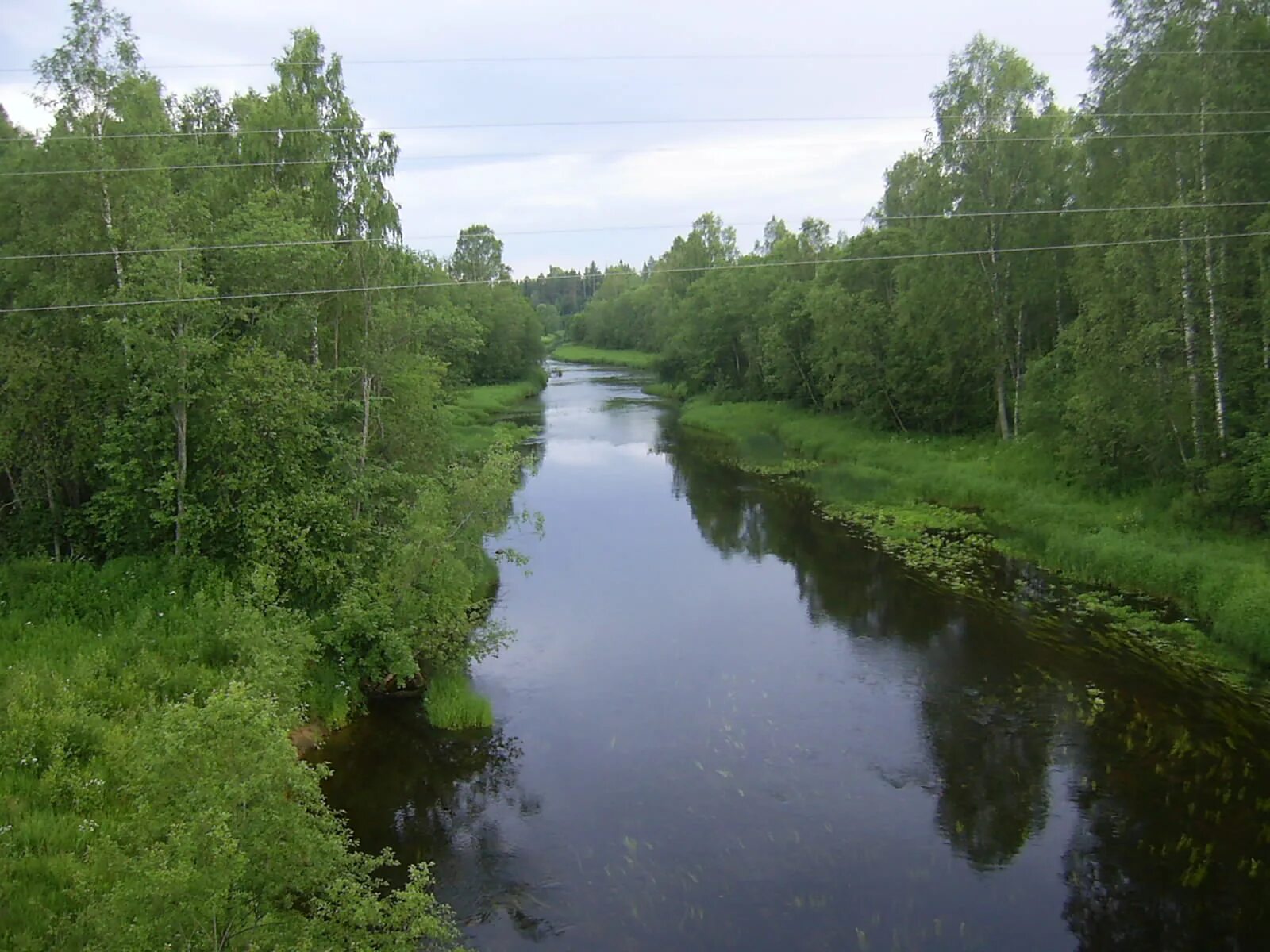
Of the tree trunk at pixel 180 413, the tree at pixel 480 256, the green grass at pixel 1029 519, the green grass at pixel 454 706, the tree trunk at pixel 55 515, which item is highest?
the tree at pixel 480 256

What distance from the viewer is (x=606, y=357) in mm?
111875

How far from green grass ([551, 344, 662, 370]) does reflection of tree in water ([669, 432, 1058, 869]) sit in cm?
5753

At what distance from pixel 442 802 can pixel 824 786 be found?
553 cm

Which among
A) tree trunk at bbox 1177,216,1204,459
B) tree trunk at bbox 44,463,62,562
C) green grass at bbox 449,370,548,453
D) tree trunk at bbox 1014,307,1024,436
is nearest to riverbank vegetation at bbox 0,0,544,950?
tree trunk at bbox 44,463,62,562

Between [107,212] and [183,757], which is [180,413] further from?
[183,757]

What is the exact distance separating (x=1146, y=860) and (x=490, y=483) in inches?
Answer: 448

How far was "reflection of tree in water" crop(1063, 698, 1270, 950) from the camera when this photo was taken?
9.90 m

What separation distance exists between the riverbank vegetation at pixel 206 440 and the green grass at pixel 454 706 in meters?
0.54

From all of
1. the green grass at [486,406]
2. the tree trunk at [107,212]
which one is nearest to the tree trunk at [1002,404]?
the green grass at [486,406]

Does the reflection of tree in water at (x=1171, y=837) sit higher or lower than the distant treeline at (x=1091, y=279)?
lower

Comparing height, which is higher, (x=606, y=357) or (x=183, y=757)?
(x=606, y=357)

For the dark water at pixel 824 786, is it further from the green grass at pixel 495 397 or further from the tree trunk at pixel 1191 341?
the green grass at pixel 495 397

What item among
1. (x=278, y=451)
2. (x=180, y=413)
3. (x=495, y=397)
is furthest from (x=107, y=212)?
(x=495, y=397)

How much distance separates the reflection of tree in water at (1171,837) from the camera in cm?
990
